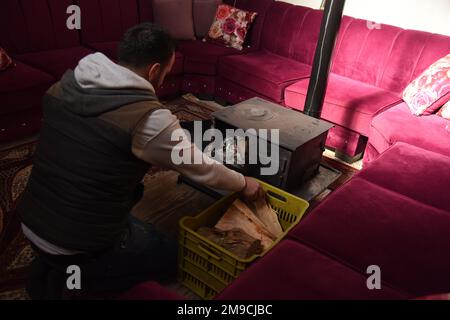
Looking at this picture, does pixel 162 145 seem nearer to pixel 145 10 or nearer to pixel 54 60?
pixel 54 60

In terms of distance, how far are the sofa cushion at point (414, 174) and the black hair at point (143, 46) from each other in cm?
116

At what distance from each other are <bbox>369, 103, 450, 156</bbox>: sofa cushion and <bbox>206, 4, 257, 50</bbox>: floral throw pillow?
5.41 feet

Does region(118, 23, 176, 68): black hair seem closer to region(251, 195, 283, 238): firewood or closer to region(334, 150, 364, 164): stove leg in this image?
region(251, 195, 283, 238): firewood

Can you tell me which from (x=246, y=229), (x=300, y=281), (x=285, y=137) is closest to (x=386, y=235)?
(x=300, y=281)

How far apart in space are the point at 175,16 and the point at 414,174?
105 inches

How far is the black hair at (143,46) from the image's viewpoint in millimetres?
1350

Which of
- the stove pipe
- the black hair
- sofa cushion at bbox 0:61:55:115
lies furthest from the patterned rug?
the stove pipe

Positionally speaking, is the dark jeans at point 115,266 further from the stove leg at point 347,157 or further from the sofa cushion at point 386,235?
the stove leg at point 347,157

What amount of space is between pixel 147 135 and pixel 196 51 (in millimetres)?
2517

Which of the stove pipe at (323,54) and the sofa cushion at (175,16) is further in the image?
the sofa cushion at (175,16)

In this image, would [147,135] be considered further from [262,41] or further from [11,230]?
Result: [262,41]

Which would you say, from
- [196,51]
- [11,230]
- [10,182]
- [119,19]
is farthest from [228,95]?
[11,230]

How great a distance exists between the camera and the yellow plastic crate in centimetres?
155

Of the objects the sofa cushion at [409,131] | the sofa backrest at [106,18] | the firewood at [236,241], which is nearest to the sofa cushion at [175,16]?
the sofa backrest at [106,18]
